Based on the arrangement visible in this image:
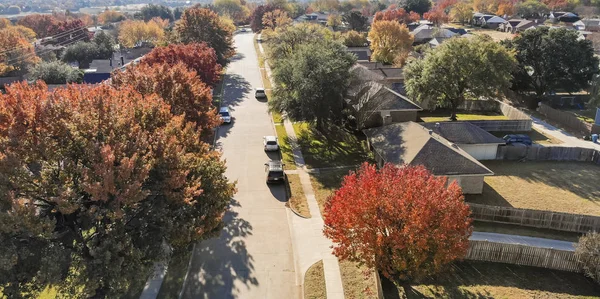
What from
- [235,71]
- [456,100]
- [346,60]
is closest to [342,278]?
[346,60]

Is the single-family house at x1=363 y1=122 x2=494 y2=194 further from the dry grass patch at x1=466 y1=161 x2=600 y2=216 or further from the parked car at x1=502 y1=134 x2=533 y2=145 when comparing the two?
the parked car at x1=502 y1=134 x2=533 y2=145

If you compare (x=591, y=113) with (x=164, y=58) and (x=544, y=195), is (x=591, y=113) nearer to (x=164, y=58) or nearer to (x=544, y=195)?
(x=544, y=195)

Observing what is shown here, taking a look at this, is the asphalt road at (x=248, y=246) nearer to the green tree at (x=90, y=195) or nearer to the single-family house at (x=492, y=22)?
the green tree at (x=90, y=195)

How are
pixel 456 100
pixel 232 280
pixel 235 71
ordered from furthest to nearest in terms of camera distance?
pixel 235 71 < pixel 456 100 < pixel 232 280

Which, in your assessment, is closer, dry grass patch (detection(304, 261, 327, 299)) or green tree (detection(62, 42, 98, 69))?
dry grass patch (detection(304, 261, 327, 299))

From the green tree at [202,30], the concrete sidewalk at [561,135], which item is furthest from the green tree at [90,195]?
the green tree at [202,30]

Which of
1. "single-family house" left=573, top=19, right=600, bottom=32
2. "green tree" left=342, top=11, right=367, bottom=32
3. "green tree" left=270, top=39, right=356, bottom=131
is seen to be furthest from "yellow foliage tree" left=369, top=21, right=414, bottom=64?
"single-family house" left=573, top=19, right=600, bottom=32
